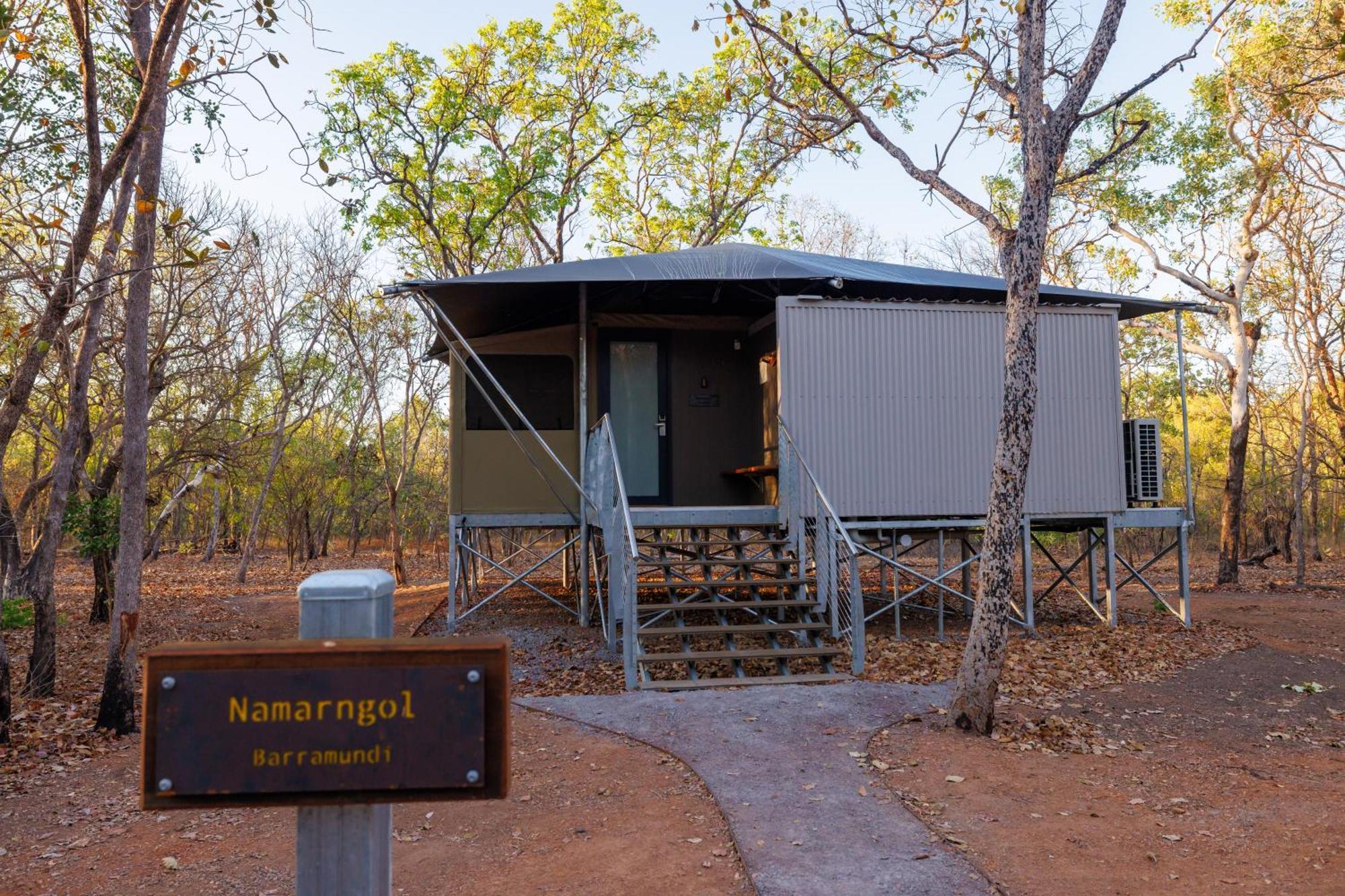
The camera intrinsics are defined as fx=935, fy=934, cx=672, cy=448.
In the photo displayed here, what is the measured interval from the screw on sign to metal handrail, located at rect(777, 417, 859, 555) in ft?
19.4

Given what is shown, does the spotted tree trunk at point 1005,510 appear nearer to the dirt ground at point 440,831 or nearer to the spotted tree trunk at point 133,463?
the dirt ground at point 440,831

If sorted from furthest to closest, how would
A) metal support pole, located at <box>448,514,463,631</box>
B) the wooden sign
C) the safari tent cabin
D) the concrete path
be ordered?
1. metal support pole, located at <box>448,514,463,631</box>
2. the safari tent cabin
3. the concrete path
4. the wooden sign

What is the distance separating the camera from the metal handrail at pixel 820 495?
302 inches

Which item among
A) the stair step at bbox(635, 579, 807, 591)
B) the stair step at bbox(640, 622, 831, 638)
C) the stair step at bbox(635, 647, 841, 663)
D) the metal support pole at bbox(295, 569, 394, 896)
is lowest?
the stair step at bbox(635, 647, 841, 663)

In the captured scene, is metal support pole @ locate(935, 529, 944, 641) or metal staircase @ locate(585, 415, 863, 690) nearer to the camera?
metal staircase @ locate(585, 415, 863, 690)

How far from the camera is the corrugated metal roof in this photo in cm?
941

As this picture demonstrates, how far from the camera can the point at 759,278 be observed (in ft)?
31.6

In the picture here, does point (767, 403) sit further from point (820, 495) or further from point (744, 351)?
point (820, 495)

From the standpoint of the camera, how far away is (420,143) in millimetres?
17109

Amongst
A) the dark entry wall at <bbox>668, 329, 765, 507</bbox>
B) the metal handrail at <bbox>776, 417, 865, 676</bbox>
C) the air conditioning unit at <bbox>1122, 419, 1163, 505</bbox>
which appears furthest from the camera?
the dark entry wall at <bbox>668, 329, 765, 507</bbox>

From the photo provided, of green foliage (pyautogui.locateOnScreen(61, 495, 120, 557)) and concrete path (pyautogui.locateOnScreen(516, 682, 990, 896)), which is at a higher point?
green foliage (pyautogui.locateOnScreen(61, 495, 120, 557))

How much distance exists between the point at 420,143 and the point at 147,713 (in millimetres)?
16859

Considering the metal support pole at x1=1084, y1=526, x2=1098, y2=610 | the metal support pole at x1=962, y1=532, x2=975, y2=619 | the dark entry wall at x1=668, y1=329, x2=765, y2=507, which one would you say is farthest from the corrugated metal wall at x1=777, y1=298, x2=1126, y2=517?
the dark entry wall at x1=668, y1=329, x2=765, y2=507

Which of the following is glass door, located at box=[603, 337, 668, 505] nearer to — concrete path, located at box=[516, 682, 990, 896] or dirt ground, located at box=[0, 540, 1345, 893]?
dirt ground, located at box=[0, 540, 1345, 893]
